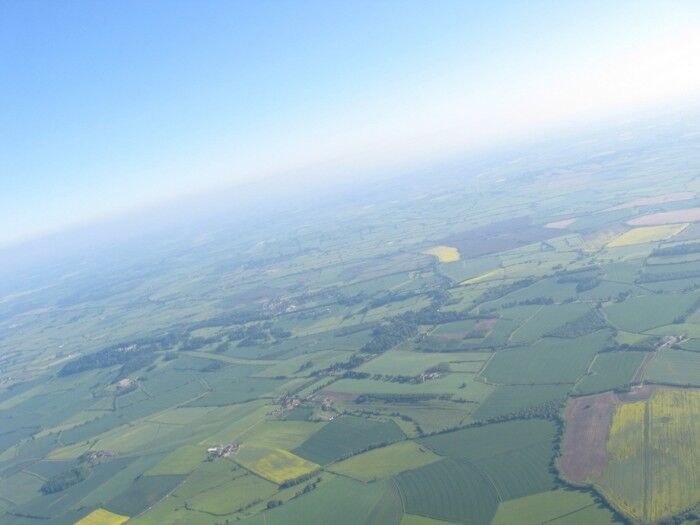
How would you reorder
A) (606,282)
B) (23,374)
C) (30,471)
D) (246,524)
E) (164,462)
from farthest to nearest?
(23,374) → (606,282) → (30,471) → (164,462) → (246,524)

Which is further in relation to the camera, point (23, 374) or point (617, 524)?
point (23, 374)

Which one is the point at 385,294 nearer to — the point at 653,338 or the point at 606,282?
the point at 606,282

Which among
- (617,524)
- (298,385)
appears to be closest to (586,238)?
(298,385)

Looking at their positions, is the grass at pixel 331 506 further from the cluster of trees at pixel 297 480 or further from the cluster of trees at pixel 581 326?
the cluster of trees at pixel 581 326

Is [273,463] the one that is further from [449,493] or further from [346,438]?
[449,493]

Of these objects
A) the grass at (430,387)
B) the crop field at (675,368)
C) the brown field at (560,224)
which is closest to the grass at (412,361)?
the grass at (430,387)
